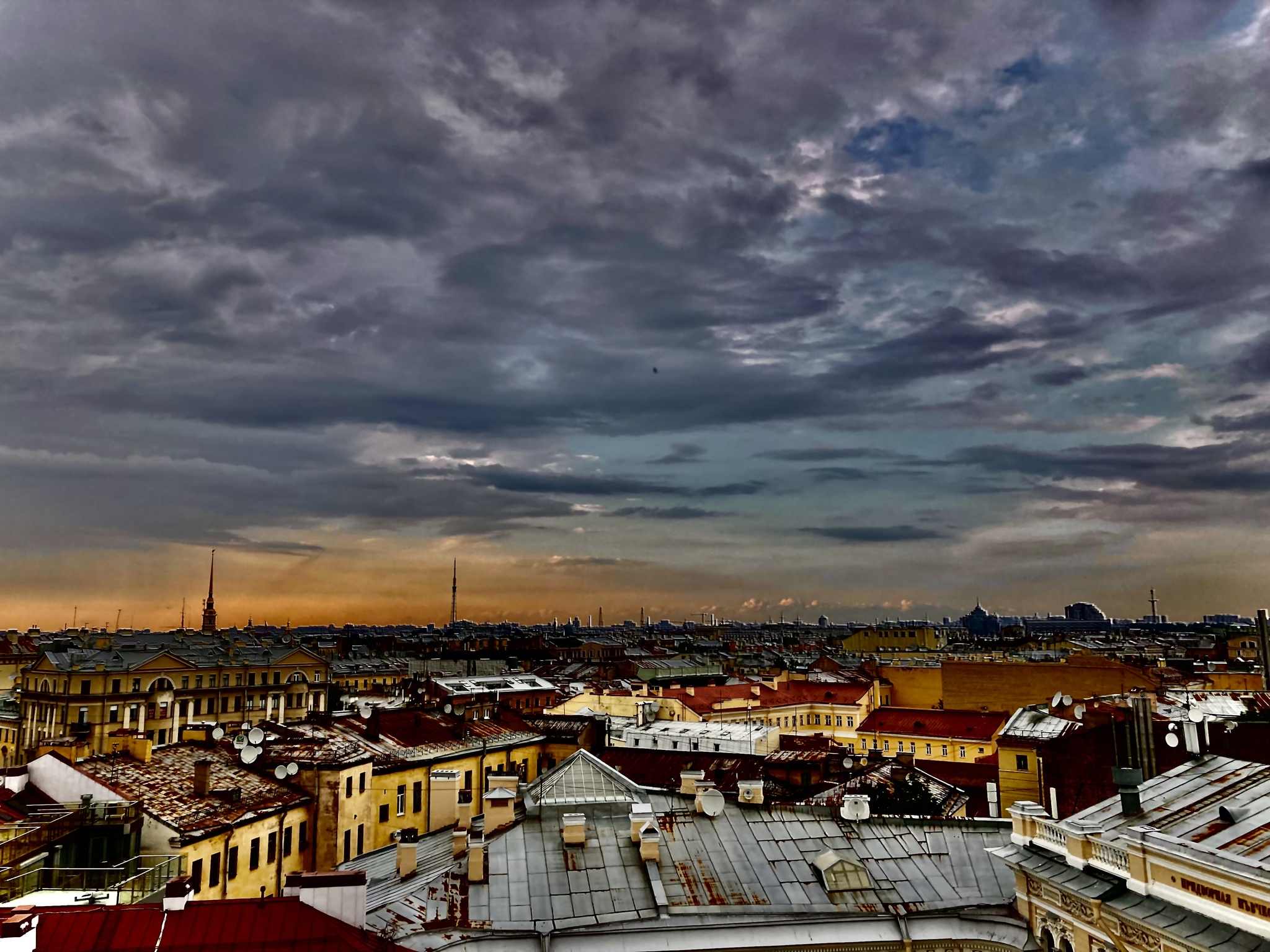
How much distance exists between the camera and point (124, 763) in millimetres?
37250

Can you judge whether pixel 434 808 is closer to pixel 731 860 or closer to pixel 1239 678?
pixel 731 860

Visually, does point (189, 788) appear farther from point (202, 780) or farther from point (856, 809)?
point (856, 809)

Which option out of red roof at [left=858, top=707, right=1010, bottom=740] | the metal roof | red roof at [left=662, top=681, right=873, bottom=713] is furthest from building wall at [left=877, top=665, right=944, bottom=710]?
the metal roof

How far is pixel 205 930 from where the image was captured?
2189cm

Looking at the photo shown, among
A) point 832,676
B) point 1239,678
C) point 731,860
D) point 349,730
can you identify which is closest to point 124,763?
point 349,730

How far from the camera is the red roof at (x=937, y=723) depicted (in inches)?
3664

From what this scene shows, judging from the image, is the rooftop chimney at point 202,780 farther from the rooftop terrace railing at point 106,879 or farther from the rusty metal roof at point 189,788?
the rooftop terrace railing at point 106,879

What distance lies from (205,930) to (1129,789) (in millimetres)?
20877

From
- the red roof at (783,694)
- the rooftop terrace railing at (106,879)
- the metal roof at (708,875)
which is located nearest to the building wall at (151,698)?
the red roof at (783,694)

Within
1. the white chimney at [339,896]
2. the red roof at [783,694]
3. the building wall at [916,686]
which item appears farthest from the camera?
the building wall at [916,686]

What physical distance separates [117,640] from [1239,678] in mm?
137274

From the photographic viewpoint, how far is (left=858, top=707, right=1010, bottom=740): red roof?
93.1 meters

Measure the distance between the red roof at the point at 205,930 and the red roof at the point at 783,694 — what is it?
278ft

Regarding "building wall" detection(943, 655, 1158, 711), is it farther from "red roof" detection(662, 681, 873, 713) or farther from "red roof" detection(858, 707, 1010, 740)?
"red roof" detection(662, 681, 873, 713)
